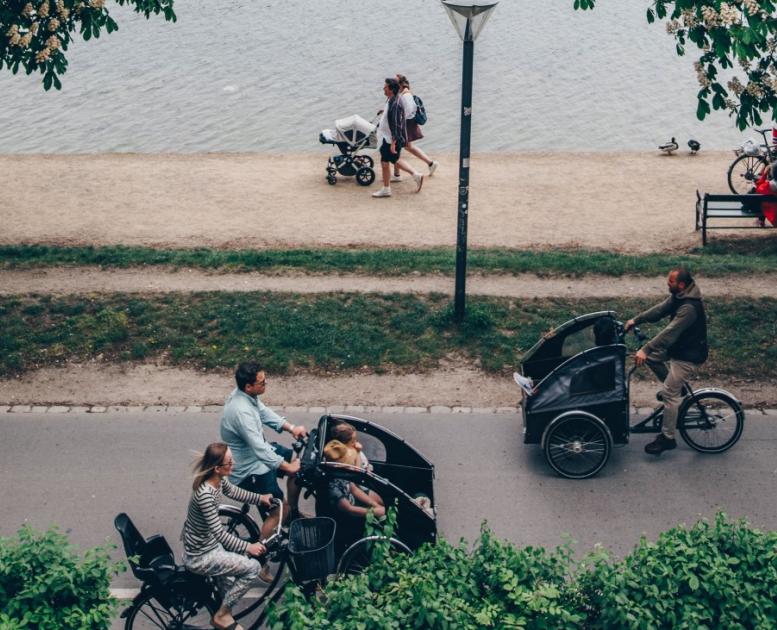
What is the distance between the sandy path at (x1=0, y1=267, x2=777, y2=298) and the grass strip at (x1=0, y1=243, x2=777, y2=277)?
0.80 feet

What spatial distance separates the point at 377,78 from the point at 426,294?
53.9ft

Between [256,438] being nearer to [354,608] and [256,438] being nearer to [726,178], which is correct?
[354,608]

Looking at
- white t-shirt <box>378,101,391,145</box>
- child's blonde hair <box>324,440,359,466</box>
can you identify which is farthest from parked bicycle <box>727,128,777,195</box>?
child's blonde hair <box>324,440,359,466</box>

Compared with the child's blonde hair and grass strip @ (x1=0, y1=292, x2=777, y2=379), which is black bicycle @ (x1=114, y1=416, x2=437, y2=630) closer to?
the child's blonde hair

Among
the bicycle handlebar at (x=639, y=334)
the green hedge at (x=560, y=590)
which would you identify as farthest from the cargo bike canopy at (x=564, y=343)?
the green hedge at (x=560, y=590)

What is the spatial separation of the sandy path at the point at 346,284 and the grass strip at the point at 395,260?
0.24 meters

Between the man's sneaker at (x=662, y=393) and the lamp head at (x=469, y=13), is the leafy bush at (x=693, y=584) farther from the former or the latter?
the lamp head at (x=469, y=13)

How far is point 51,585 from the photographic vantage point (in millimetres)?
5852

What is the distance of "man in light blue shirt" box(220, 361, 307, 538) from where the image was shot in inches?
307

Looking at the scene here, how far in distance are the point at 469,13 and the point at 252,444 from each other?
17.8 feet

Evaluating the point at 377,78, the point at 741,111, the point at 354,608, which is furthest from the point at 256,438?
the point at 377,78

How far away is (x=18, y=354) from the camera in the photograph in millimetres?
11703

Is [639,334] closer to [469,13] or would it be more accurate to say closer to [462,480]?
[462,480]

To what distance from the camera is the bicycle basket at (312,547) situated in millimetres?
6957
